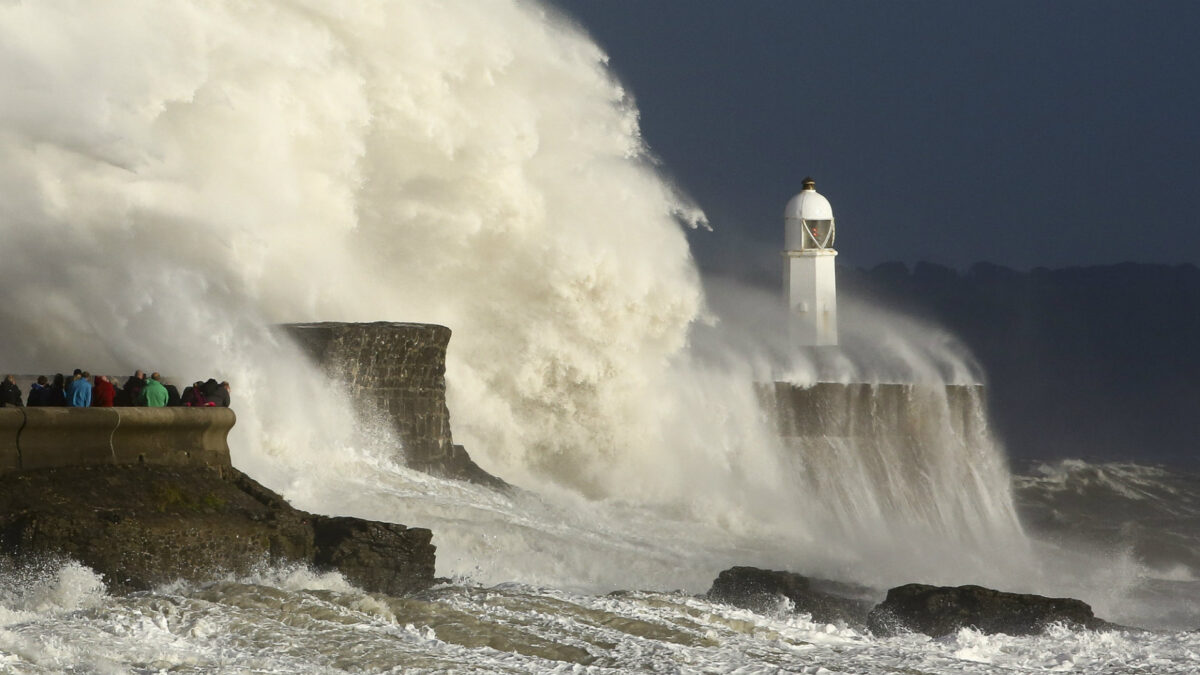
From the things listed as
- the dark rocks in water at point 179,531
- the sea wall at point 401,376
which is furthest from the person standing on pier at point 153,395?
the sea wall at point 401,376

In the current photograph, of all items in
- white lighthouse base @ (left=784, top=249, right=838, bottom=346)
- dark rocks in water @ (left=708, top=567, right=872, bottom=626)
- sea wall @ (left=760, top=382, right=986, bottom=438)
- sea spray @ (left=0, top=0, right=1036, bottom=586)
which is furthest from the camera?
white lighthouse base @ (left=784, top=249, right=838, bottom=346)

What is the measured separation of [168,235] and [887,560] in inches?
330

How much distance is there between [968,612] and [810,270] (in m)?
20.9

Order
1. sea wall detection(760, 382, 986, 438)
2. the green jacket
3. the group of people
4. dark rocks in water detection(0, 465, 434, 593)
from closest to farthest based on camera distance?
dark rocks in water detection(0, 465, 434, 593), the group of people, the green jacket, sea wall detection(760, 382, 986, 438)

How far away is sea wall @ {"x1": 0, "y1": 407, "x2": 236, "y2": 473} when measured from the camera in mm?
9938

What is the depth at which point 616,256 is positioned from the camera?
2339 cm

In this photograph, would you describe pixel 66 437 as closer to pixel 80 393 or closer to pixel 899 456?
pixel 80 393

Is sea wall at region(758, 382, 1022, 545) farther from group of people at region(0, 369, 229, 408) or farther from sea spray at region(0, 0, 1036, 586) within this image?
group of people at region(0, 369, 229, 408)

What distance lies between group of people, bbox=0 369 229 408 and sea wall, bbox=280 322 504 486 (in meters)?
4.97

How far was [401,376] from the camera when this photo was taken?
17906 millimetres

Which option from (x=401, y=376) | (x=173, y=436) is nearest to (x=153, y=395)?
(x=173, y=436)

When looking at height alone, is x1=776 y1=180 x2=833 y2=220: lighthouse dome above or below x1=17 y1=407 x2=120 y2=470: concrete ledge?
above

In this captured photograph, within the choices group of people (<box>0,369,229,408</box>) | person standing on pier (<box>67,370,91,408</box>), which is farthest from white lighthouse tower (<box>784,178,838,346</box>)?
person standing on pier (<box>67,370,91,408</box>)

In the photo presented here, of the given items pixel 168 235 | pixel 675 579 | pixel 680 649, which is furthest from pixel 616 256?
pixel 680 649
